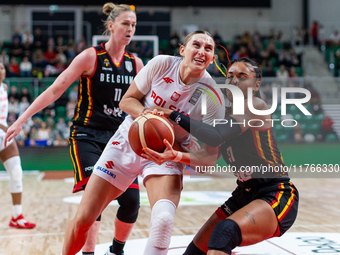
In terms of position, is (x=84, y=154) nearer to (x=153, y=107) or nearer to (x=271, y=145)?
(x=153, y=107)

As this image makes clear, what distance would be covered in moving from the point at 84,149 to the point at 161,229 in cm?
134

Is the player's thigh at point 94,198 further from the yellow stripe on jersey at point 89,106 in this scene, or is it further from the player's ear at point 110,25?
the player's ear at point 110,25

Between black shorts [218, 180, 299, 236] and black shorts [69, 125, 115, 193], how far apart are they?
4.17 ft

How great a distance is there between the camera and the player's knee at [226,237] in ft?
8.34

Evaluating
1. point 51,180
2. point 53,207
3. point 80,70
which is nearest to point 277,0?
point 51,180

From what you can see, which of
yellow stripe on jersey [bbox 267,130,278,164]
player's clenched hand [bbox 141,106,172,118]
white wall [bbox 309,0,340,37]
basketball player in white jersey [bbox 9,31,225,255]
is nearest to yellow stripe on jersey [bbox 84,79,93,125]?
basketball player in white jersey [bbox 9,31,225,255]

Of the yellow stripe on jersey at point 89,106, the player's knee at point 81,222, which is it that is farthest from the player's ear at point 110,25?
the player's knee at point 81,222

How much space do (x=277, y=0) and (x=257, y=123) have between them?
2006 centimetres

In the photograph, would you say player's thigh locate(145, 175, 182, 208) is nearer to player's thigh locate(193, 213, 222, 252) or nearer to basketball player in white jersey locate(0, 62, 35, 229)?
player's thigh locate(193, 213, 222, 252)

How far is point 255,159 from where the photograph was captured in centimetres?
297

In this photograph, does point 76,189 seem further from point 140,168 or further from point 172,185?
point 172,185

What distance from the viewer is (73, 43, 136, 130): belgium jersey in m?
3.87

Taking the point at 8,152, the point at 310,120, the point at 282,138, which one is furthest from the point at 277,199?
the point at 310,120

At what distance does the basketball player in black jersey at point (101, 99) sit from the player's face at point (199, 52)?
97 cm
